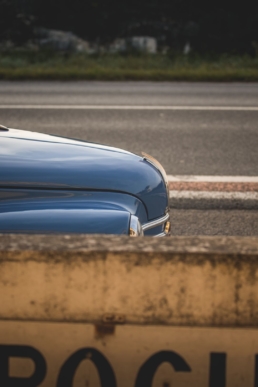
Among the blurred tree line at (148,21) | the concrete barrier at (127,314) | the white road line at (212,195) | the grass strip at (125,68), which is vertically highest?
the blurred tree line at (148,21)

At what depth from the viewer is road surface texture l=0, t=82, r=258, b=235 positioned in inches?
191

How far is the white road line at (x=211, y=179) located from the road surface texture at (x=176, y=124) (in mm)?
40

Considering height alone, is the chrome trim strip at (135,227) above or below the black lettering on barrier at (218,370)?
above

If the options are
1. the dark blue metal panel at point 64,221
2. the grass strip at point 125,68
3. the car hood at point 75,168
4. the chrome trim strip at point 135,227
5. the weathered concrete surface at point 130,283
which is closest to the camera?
the weathered concrete surface at point 130,283

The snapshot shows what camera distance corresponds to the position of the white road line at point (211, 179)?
535 cm

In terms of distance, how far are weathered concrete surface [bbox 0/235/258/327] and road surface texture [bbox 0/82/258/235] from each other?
2.33m

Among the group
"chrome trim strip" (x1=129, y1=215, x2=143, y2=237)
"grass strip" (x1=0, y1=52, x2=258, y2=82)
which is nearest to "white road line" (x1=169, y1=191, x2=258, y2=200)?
"chrome trim strip" (x1=129, y1=215, x2=143, y2=237)

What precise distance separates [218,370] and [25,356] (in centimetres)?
58

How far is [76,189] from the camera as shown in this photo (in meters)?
2.68

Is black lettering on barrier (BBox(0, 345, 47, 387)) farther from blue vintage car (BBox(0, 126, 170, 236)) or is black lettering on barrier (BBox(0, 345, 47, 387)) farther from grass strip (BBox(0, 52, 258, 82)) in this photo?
grass strip (BBox(0, 52, 258, 82))

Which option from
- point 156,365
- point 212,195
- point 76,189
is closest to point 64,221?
point 76,189

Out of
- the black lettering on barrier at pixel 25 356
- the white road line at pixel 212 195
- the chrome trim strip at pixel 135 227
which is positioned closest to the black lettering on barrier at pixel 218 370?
the black lettering on barrier at pixel 25 356

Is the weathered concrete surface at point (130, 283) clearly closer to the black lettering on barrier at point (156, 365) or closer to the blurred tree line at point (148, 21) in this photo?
the black lettering on barrier at point (156, 365)

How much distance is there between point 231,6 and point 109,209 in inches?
609
